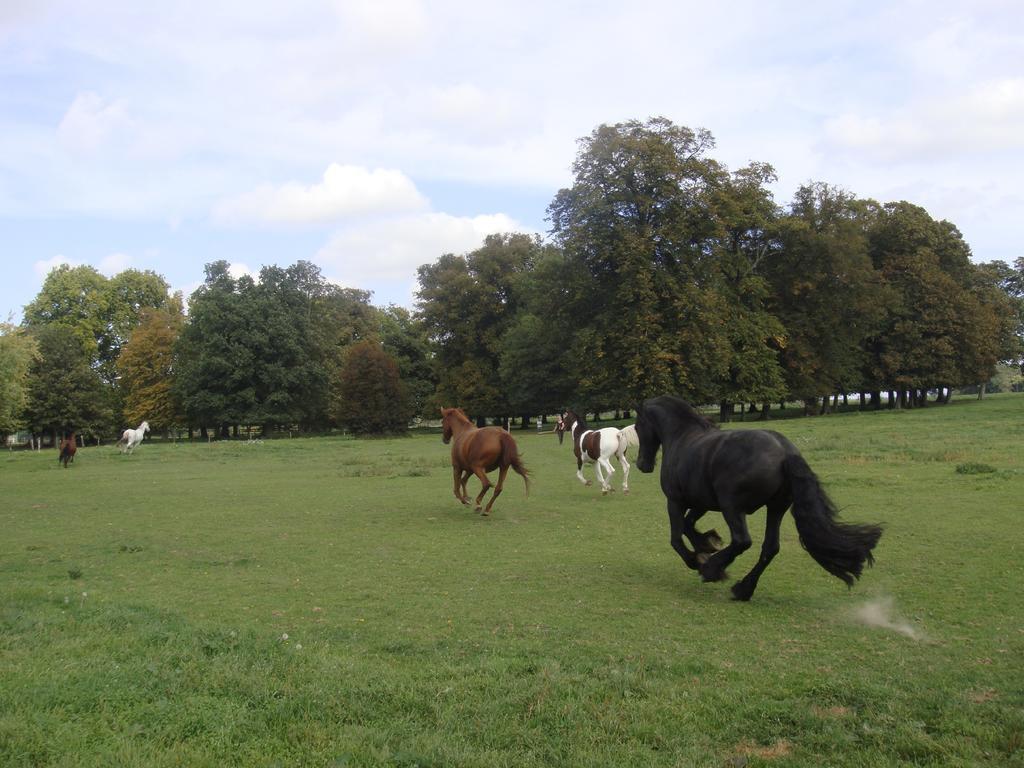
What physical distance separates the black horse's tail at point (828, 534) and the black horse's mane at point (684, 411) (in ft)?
5.59

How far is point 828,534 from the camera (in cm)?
738

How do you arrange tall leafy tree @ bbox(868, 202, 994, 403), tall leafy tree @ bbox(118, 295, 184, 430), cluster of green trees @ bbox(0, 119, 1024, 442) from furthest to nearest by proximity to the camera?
tall leafy tree @ bbox(118, 295, 184, 430) < tall leafy tree @ bbox(868, 202, 994, 403) < cluster of green trees @ bbox(0, 119, 1024, 442)

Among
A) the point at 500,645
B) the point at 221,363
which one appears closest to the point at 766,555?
the point at 500,645

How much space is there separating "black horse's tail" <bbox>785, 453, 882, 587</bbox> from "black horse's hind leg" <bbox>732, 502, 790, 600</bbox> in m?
0.46

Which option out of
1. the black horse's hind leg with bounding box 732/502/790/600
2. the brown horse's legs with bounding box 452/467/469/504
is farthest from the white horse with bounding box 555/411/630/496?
the black horse's hind leg with bounding box 732/502/790/600

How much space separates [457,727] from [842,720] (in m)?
2.33

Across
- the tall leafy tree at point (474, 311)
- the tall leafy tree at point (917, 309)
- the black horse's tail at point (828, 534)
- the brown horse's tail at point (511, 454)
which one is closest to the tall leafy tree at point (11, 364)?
the tall leafy tree at point (474, 311)

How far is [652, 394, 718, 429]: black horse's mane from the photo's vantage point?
30.3ft

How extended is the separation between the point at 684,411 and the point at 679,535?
1.60 meters

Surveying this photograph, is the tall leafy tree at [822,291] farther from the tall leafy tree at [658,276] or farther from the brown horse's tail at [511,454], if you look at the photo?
the brown horse's tail at [511,454]

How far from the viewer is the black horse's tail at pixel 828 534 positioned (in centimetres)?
731

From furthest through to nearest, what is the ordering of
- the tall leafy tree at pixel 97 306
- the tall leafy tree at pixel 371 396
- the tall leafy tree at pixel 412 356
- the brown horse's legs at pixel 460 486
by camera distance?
the tall leafy tree at pixel 412 356, the tall leafy tree at pixel 97 306, the tall leafy tree at pixel 371 396, the brown horse's legs at pixel 460 486

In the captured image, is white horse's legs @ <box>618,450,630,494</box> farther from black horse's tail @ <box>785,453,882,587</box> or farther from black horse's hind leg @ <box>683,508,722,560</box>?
black horse's tail @ <box>785,453,882,587</box>

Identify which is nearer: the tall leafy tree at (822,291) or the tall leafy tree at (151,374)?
the tall leafy tree at (822,291)
